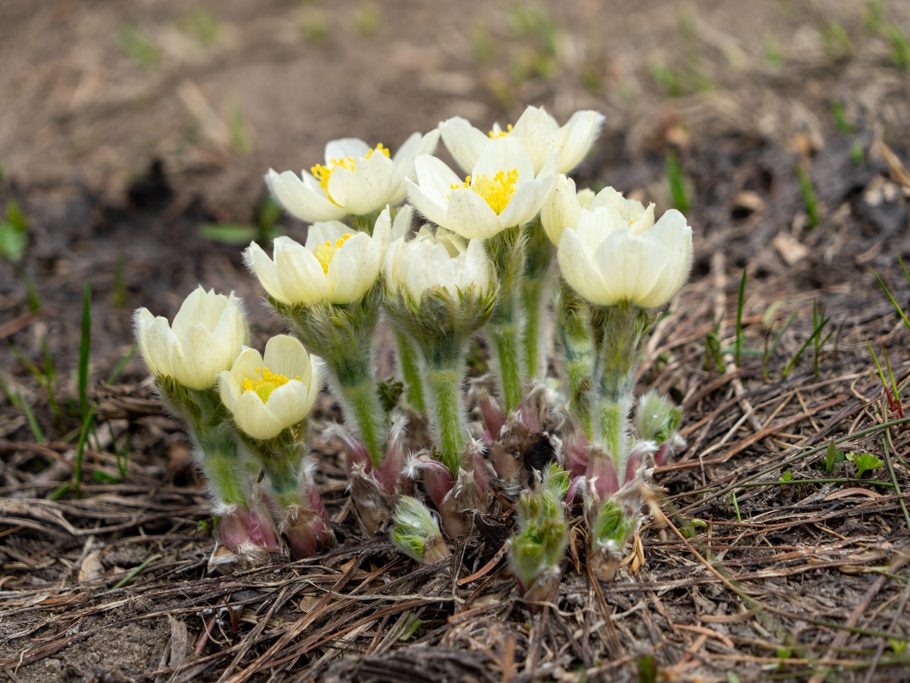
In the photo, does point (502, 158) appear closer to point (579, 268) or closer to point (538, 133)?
point (538, 133)

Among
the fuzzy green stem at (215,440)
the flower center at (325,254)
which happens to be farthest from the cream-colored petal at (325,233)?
the fuzzy green stem at (215,440)

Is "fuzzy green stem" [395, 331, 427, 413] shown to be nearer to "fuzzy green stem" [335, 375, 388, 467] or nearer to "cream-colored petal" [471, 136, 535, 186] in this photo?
"fuzzy green stem" [335, 375, 388, 467]

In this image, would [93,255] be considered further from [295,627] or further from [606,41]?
[606,41]

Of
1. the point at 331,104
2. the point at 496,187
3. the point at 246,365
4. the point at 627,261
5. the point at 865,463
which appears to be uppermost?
the point at 496,187

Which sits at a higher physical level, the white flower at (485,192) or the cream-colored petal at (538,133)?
the cream-colored petal at (538,133)

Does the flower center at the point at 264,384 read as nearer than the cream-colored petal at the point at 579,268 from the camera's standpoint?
No

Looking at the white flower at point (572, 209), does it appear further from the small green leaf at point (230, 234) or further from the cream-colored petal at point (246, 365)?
the small green leaf at point (230, 234)

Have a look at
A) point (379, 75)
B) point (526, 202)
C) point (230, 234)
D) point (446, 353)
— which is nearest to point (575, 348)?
point (446, 353)

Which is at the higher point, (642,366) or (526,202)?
(526,202)
